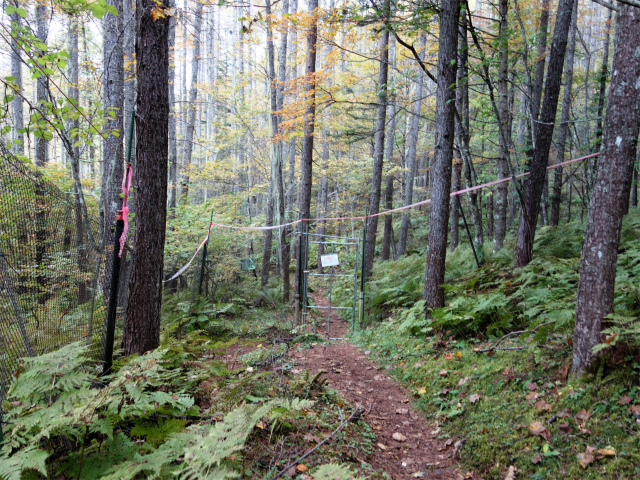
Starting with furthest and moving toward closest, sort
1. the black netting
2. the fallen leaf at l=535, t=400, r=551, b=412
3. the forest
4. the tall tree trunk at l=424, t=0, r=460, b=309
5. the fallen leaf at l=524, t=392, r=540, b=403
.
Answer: the tall tree trunk at l=424, t=0, r=460, b=309 → the fallen leaf at l=524, t=392, r=540, b=403 → the fallen leaf at l=535, t=400, r=551, b=412 → the black netting → the forest

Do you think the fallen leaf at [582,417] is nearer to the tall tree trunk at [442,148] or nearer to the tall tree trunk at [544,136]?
the tall tree trunk at [442,148]

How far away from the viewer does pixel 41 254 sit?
3027 millimetres

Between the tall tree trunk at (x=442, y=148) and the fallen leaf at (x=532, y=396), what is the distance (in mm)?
2966

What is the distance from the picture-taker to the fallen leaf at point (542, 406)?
10.7ft

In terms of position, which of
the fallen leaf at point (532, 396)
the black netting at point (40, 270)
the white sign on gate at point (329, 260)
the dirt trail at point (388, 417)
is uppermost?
the black netting at point (40, 270)

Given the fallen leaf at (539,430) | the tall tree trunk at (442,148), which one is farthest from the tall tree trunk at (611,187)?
the tall tree trunk at (442,148)

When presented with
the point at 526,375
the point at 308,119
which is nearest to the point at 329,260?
the point at 308,119

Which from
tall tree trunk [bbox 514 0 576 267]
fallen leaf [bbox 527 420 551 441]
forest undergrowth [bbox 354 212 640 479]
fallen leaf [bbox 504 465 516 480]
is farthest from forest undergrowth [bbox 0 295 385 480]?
tall tree trunk [bbox 514 0 576 267]

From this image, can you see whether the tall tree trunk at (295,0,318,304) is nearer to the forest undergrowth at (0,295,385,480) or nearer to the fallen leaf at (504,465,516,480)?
the forest undergrowth at (0,295,385,480)

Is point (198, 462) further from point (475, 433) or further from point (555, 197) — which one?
point (555, 197)

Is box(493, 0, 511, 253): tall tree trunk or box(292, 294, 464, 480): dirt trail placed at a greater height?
box(493, 0, 511, 253): tall tree trunk

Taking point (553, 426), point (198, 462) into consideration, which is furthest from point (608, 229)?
point (198, 462)

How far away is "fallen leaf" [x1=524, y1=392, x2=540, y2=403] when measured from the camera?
11.3 ft

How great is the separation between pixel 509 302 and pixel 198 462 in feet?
16.0
